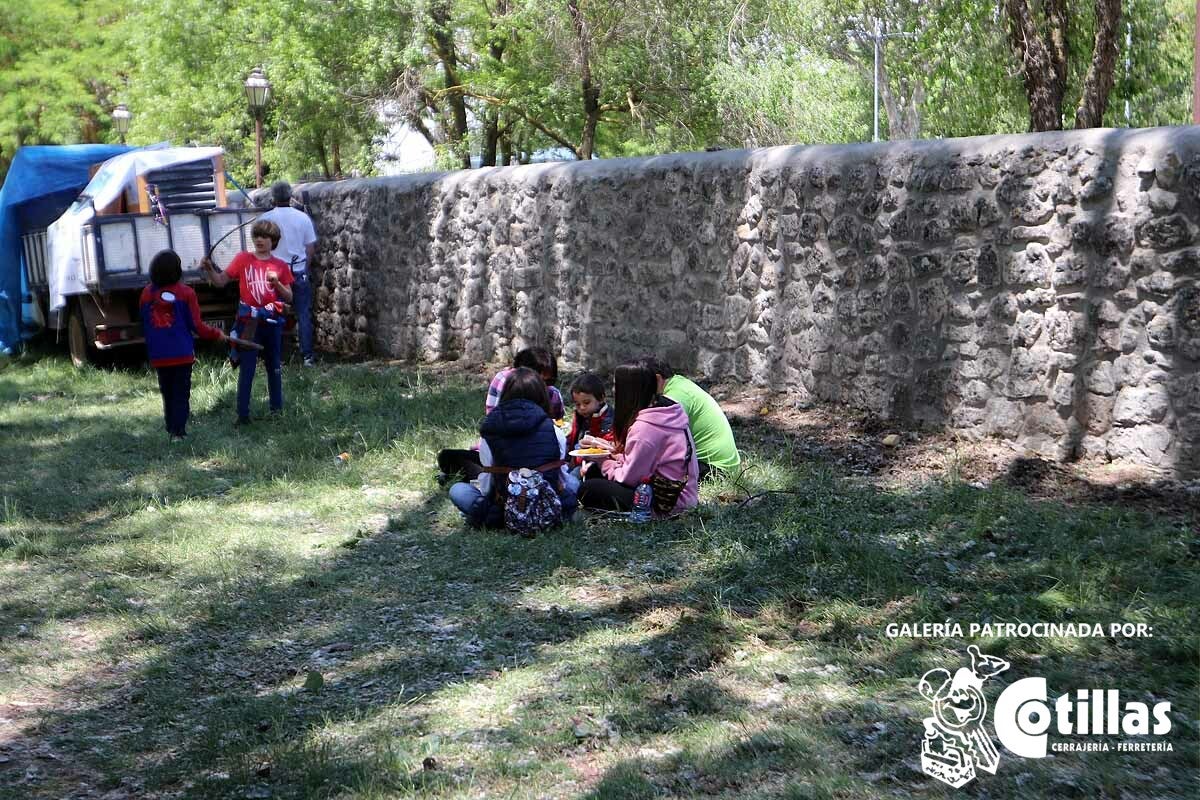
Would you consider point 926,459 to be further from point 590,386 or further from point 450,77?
point 450,77

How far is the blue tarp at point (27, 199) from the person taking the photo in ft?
46.7

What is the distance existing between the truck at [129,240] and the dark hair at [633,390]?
7.00 m

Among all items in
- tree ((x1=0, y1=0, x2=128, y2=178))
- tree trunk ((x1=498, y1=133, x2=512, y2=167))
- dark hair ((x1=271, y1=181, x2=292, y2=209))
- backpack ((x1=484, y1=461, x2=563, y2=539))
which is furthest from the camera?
tree ((x1=0, y1=0, x2=128, y2=178))

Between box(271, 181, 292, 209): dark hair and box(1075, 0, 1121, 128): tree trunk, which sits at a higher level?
box(1075, 0, 1121, 128): tree trunk

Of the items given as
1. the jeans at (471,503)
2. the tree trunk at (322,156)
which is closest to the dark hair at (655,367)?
the jeans at (471,503)

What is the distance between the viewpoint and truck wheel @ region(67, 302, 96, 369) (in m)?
13.0

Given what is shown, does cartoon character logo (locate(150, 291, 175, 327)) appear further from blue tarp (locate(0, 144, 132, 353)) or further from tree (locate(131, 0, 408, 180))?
tree (locate(131, 0, 408, 180))

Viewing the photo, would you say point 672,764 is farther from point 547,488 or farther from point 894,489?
point 894,489

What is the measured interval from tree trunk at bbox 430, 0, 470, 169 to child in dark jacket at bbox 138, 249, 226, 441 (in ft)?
59.6

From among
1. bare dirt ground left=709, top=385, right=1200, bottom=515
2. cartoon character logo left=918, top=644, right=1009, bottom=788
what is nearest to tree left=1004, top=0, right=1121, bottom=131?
bare dirt ground left=709, top=385, right=1200, bottom=515

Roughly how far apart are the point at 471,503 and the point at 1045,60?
8918 mm

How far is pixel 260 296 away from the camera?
9.14m

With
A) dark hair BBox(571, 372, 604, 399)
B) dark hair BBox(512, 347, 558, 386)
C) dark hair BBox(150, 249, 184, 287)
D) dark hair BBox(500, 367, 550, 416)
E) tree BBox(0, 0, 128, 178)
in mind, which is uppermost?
tree BBox(0, 0, 128, 178)

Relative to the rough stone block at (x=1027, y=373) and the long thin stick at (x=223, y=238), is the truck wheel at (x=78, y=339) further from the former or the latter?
the rough stone block at (x=1027, y=373)
